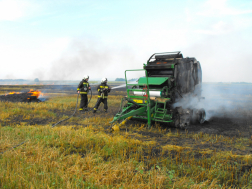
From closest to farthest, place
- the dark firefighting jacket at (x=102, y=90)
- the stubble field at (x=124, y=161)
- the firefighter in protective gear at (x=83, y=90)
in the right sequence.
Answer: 1. the stubble field at (x=124, y=161)
2. the dark firefighting jacket at (x=102, y=90)
3. the firefighter in protective gear at (x=83, y=90)

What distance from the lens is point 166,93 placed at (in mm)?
7699

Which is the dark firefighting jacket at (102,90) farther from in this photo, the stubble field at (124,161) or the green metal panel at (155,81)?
the stubble field at (124,161)

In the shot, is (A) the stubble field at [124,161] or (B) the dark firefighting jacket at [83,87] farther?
(B) the dark firefighting jacket at [83,87]

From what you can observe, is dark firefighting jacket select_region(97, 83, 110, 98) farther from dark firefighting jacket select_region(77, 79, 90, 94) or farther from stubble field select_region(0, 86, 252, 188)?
stubble field select_region(0, 86, 252, 188)

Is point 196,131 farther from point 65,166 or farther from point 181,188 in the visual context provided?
point 65,166

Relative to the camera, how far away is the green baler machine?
24.8ft

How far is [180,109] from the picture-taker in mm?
7680

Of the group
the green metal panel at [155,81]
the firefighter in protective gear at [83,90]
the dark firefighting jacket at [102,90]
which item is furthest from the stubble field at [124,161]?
the firefighter in protective gear at [83,90]

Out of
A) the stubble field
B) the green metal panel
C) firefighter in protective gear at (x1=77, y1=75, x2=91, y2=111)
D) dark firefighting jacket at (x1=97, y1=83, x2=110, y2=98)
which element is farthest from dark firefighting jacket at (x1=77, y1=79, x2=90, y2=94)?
the stubble field

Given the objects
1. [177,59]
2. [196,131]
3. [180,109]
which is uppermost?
[177,59]

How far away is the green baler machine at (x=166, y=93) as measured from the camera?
7.57 m

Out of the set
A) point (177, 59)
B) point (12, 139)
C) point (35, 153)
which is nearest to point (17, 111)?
point (12, 139)

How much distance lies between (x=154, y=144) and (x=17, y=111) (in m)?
8.74

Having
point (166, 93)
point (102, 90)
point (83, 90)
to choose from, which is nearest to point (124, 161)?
point (166, 93)
